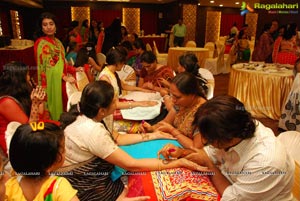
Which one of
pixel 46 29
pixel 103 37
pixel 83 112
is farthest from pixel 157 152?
pixel 103 37

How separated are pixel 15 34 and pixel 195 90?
32.8ft

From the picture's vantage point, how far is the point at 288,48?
16.4 ft

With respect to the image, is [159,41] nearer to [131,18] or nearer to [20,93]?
[131,18]

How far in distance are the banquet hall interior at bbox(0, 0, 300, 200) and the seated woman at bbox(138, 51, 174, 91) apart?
0.46 metres

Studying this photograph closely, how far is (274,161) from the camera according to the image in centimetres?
100

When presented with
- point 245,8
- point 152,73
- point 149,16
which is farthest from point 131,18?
point 152,73

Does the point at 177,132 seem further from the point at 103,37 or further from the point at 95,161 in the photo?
the point at 103,37

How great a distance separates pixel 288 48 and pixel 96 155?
497 cm

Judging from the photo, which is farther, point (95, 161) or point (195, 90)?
point (195, 90)

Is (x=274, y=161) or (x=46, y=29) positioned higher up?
(x=46, y=29)

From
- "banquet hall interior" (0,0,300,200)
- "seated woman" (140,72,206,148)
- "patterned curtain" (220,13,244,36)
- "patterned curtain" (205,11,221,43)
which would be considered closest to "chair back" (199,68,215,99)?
"banquet hall interior" (0,0,300,200)

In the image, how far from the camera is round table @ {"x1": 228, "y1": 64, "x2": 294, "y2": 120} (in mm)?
3779

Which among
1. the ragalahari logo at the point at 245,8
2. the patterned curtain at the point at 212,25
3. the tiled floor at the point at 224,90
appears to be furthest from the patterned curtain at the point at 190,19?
the tiled floor at the point at 224,90

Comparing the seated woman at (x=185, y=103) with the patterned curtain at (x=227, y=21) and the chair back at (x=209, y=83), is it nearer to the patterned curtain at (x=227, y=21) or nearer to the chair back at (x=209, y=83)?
the chair back at (x=209, y=83)
